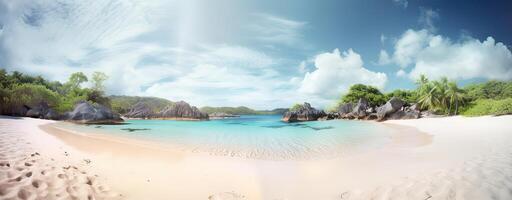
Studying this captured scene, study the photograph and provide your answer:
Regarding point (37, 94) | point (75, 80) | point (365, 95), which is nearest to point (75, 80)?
point (75, 80)

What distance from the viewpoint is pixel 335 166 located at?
22.6ft

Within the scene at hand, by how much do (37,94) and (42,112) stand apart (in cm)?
242

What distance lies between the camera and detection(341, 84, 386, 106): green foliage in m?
53.8

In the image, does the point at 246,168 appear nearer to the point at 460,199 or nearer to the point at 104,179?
the point at 104,179

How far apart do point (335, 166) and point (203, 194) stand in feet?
13.3

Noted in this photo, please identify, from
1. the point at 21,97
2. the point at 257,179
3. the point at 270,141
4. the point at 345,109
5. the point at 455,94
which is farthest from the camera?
the point at 345,109

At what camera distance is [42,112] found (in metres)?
31.6

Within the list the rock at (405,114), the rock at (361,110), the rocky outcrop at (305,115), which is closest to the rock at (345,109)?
the rock at (361,110)

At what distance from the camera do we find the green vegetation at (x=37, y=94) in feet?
93.7

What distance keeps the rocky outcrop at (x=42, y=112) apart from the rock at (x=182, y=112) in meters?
24.2

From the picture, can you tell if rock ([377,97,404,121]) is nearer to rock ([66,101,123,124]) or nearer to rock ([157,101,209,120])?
rock ([157,101,209,120])

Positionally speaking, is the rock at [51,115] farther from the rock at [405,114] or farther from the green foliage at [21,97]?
the rock at [405,114]

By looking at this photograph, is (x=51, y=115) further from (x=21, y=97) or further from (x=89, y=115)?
(x=89, y=115)

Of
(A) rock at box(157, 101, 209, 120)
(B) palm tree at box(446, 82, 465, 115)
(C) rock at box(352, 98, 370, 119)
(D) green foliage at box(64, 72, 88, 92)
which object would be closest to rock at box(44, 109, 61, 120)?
(D) green foliage at box(64, 72, 88, 92)
